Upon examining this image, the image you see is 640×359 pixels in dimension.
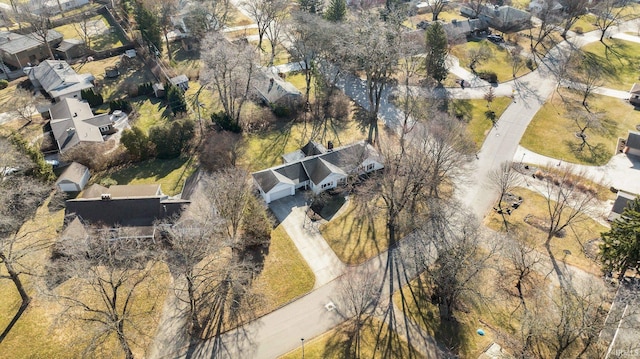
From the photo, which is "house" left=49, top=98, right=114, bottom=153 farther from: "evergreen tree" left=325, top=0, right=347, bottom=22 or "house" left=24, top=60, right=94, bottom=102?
"evergreen tree" left=325, top=0, right=347, bottom=22

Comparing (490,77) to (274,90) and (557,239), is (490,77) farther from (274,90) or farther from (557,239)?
(557,239)

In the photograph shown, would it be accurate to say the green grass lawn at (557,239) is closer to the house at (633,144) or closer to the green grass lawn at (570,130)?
the green grass lawn at (570,130)

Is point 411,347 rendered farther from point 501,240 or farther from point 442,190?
point 442,190

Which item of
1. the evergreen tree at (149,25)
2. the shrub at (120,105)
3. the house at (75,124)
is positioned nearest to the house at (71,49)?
the evergreen tree at (149,25)

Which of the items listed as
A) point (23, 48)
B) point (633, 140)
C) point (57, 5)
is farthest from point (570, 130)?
point (57, 5)

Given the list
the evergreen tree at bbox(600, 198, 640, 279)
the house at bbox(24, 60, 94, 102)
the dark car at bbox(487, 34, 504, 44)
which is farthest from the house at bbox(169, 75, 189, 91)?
the dark car at bbox(487, 34, 504, 44)
